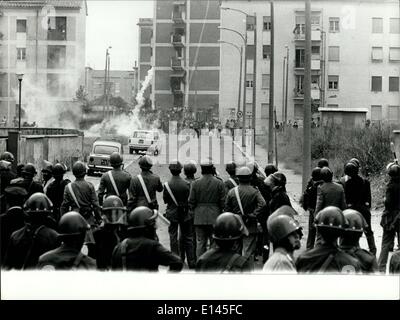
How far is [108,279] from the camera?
192 inches

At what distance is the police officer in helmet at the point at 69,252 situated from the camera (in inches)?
211

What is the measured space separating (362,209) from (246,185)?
7.05 ft

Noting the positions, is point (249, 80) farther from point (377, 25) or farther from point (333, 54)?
point (377, 25)

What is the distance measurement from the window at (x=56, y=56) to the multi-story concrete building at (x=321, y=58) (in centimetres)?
1507

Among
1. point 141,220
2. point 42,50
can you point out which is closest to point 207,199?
point 141,220

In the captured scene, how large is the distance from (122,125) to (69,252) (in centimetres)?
5485

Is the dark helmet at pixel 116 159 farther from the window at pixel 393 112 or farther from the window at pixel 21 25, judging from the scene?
the window at pixel 393 112

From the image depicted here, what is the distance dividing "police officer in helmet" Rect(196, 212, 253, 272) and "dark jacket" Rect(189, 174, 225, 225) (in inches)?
Result: 169

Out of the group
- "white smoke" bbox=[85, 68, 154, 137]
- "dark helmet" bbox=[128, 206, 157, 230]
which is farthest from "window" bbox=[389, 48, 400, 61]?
"dark helmet" bbox=[128, 206, 157, 230]

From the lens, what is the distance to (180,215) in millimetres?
10484

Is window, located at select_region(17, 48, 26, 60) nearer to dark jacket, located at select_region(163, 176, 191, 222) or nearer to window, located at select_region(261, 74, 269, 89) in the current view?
window, located at select_region(261, 74, 269, 89)

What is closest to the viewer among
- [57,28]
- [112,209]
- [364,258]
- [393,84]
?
[364,258]

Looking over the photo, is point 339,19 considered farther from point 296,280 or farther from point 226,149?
point 296,280

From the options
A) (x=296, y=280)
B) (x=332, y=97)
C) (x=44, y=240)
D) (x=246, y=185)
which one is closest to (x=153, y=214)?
(x=44, y=240)
